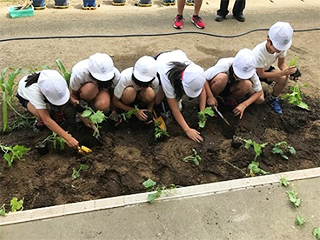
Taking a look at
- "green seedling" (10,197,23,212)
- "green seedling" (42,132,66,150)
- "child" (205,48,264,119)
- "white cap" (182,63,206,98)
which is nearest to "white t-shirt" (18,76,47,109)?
"green seedling" (42,132,66,150)

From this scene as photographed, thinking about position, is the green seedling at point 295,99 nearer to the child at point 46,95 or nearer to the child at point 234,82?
the child at point 234,82

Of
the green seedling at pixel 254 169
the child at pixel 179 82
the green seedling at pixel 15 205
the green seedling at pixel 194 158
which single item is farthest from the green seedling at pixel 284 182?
the green seedling at pixel 15 205

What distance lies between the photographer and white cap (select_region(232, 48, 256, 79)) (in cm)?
327

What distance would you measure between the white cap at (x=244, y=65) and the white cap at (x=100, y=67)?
1.23 metres

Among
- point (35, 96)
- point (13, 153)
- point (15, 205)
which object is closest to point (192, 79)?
point (35, 96)

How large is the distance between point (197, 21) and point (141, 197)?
155 inches

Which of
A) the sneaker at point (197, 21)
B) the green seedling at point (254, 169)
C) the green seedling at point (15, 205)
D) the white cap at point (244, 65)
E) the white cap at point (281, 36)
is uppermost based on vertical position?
the white cap at point (281, 36)

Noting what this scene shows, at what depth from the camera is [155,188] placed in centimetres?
277

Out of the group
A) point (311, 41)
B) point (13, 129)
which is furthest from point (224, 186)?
point (311, 41)

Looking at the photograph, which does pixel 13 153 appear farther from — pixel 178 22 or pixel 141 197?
pixel 178 22

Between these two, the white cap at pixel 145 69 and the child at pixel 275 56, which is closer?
the white cap at pixel 145 69

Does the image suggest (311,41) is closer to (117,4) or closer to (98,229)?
(117,4)

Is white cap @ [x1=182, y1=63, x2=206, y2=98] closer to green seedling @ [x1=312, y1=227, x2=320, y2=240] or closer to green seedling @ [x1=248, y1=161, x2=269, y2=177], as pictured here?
green seedling @ [x1=248, y1=161, x2=269, y2=177]

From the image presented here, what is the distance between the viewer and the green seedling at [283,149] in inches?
126
